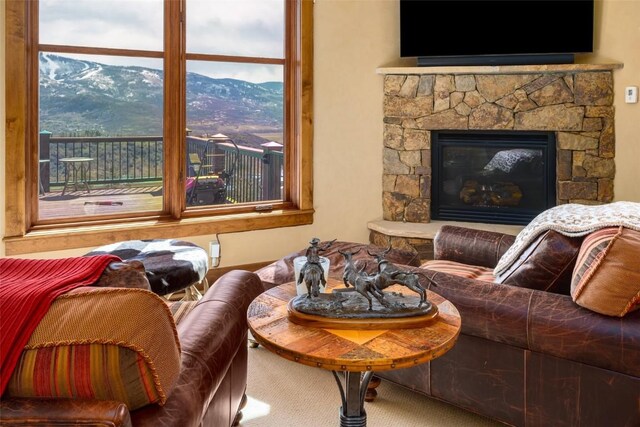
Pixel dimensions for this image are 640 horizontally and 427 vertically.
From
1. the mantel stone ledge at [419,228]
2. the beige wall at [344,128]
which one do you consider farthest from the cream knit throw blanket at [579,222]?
the beige wall at [344,128]

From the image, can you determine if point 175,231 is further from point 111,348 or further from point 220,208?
point 111,348

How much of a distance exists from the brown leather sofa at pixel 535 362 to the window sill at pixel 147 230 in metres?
2.37

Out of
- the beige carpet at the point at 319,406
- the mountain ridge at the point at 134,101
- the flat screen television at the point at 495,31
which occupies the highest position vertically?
the flat screen television at the point at 495,31

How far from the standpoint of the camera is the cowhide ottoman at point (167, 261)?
9.16 feet

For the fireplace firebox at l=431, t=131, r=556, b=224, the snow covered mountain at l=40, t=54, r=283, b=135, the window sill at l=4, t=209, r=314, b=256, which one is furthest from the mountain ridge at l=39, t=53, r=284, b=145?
the fireplace firebox at l=431, t=131, r=556, b=224

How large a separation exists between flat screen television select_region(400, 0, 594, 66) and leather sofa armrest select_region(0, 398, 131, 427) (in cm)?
403

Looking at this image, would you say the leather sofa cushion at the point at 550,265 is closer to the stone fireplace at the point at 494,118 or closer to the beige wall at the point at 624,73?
the stone fireplace at the point at 494,118

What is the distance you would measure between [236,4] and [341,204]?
1763 mm

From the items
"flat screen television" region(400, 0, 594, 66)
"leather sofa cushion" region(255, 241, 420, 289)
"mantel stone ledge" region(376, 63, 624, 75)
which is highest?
"flat screen television" region(400, 0, 594, 66)

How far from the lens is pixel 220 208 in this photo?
14.8 ft

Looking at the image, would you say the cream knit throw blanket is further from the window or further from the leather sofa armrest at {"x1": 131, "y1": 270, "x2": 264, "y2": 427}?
the window

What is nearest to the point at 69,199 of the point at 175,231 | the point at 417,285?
the point at 175,231

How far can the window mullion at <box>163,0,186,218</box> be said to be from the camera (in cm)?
415

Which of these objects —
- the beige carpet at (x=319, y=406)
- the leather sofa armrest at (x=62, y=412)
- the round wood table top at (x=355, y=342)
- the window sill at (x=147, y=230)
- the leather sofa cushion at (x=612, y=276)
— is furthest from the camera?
the window sill at (x=147, y=230)
